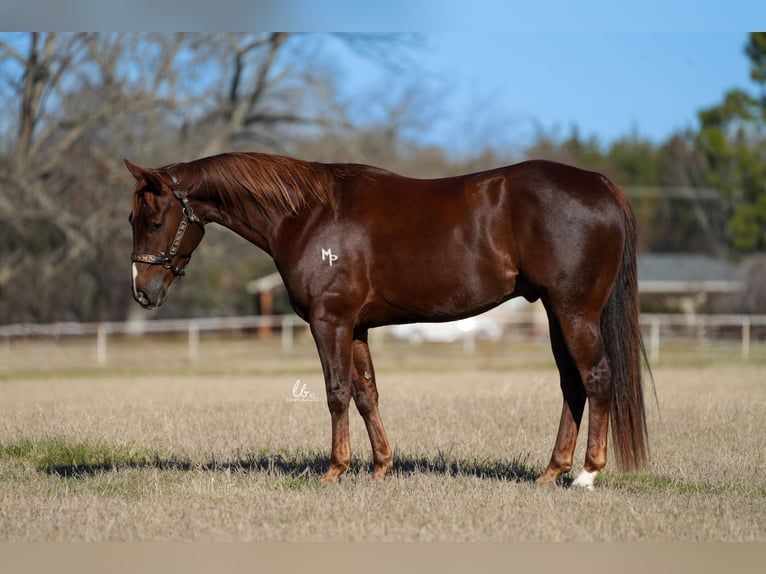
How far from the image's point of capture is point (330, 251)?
6.54 metres

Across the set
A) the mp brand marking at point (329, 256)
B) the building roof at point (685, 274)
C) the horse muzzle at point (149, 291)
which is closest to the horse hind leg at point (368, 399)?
the mp brand marking at point (329, 256)

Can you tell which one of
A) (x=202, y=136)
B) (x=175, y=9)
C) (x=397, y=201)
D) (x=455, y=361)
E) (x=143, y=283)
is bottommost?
(x=455, y=361)

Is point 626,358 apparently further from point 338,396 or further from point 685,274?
point 685,274

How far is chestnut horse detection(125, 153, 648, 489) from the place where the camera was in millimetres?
6348

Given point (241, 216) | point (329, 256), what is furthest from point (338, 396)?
point (241, 216)

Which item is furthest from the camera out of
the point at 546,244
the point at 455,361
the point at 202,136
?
the point at 202,136

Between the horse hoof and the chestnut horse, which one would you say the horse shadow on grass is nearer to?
the horse hoof

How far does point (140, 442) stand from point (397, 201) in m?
3.55

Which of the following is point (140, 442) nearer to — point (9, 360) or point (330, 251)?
point (330, 251)

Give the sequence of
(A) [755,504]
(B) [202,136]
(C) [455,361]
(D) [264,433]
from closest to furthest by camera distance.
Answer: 1. (A) [755,504]
2. (D) [264,433]
3. (C) [455,361]
4. (B) [202,136]

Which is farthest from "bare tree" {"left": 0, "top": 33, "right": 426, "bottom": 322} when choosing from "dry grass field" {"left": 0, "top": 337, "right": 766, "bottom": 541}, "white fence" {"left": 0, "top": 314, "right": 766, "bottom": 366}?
"dry grass field" {"left": 0, "top": 337, "right": 766, "bottom": 541}

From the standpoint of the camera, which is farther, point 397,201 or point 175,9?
point 397,201

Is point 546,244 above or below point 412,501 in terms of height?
above

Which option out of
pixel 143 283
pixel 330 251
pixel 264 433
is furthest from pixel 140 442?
pixel 330 251
